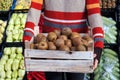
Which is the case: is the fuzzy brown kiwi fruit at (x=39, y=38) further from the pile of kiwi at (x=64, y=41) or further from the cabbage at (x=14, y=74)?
the cabbage at (x=14, y=74)

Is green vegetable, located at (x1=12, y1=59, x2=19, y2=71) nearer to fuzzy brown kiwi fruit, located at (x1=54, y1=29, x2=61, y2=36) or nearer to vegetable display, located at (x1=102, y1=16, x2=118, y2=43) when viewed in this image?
vegetable display, located at (x1=102, y1=16, x2=118, y2=43)

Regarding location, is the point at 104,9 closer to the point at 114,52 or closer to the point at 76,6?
the point at 114,52

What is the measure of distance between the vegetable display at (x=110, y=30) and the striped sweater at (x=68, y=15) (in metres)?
2.26

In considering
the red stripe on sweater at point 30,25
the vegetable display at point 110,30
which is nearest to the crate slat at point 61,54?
the red stripe on sweater at point 30,25

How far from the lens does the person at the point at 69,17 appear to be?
3.19 m

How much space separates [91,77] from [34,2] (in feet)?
6.53

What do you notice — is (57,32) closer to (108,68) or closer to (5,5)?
(108,68)

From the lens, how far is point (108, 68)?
509 centimetres

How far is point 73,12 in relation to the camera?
10.7 ft

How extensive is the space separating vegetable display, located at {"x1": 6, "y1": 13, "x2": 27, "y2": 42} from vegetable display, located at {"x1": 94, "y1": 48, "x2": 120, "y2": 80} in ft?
4.20

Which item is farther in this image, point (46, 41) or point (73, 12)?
point (73, 12)

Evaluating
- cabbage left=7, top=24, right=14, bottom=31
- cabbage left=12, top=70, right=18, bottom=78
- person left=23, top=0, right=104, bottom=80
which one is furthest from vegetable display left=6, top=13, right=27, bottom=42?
person left=23, top=0, right=104, bottom=80

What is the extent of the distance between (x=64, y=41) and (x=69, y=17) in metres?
0.34

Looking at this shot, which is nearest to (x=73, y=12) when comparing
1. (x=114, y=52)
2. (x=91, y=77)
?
(x=91, y=77)
